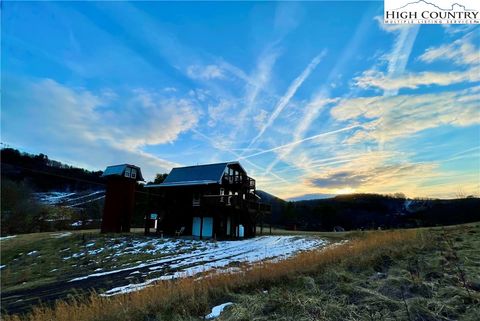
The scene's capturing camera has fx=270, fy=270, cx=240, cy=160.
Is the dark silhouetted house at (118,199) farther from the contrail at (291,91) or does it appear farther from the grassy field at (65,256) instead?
the contrail at (291,91)

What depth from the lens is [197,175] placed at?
27875mm

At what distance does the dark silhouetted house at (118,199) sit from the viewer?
27.0 metres

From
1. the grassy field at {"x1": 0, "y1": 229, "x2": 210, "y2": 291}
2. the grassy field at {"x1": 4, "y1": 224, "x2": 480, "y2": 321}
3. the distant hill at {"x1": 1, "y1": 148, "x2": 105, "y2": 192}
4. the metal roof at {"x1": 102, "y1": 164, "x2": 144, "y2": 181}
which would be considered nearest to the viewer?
the grassy field at {"x1": 4, "y1": 224, "x2": 480, "y2": 321}

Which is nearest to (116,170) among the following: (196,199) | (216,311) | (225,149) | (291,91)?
(196,199)

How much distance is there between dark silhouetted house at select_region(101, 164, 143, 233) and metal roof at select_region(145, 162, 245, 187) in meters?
3.53

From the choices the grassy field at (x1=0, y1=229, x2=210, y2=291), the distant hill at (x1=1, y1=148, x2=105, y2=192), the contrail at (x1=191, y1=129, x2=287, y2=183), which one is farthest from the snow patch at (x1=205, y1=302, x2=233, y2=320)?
the distant hill at (x1=1, y1=148, x2=105, y2=192)

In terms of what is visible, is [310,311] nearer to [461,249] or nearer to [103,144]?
[461,249]

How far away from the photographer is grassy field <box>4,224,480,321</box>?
426 cm

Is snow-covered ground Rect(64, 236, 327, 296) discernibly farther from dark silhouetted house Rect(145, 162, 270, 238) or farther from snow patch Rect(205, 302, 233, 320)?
dark silhouetted house Rect(145, 162, 270, 238)

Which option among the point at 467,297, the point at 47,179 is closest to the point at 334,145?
the point at 467,297

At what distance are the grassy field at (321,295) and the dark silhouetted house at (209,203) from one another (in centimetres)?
1780

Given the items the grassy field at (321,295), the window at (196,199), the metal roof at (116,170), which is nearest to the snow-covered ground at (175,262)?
the grassy field at (321,295)

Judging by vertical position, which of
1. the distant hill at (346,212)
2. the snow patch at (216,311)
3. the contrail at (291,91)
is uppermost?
the contrail at (291,91)

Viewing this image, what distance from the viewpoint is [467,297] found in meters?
4.45
